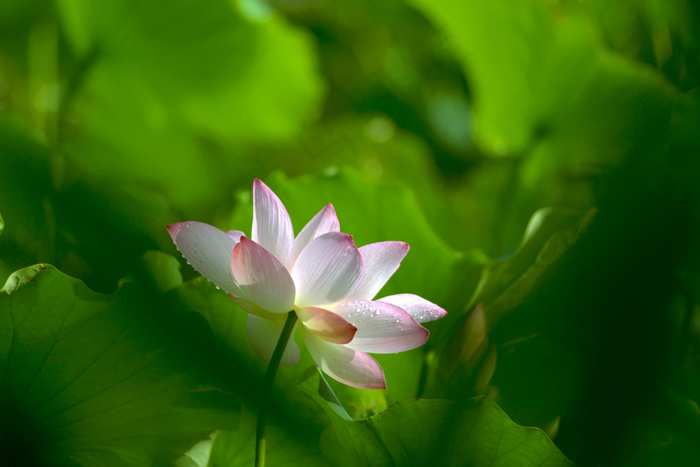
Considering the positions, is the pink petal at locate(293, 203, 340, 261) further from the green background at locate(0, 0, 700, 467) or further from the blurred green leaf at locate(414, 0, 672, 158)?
the blurred green leaf at locate(414, 0, 672, 158)

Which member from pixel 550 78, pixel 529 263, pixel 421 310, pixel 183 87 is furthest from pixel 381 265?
pixel 183 87

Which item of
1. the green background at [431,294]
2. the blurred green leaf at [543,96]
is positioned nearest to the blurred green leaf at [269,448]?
the green background at [431,294]

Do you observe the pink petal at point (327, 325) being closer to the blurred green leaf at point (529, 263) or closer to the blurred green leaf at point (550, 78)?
the blurred green leaf at point (529, 263)

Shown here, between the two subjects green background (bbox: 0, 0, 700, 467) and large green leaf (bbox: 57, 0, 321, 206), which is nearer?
green background (bbox: 0, 0, 700, 467)

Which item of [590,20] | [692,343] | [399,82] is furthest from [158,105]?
[692,343]

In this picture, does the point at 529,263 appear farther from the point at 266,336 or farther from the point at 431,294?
the point at 266,336

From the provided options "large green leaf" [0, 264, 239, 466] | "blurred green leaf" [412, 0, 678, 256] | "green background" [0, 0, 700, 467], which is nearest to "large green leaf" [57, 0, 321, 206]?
"green background" [0, 0, 700, 467]
